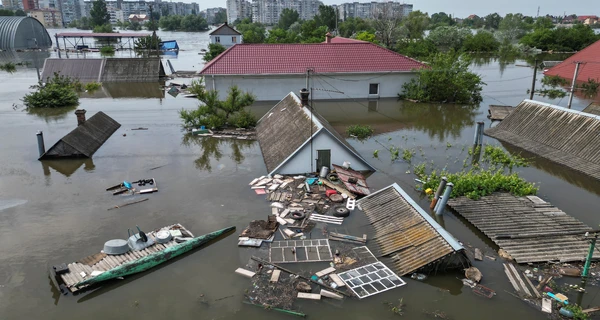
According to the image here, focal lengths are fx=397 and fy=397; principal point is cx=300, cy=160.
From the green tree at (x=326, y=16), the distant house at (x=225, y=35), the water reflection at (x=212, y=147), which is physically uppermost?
the green tree at (x=326, y=16)

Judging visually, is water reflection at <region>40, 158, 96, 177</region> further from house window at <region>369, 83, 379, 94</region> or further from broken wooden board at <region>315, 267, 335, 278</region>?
house window at <region>369, 83, 379, 94</region>

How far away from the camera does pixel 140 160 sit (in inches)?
800

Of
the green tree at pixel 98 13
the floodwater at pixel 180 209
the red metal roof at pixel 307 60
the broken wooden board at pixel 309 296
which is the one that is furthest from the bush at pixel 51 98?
the green tree at pixel 98 13

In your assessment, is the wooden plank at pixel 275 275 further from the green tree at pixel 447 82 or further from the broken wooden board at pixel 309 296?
the green tree at pixel 447 82

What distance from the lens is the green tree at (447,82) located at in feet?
107

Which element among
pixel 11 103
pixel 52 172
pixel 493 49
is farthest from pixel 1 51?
pixel 493 49

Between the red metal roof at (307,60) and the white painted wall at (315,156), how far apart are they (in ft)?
53.4

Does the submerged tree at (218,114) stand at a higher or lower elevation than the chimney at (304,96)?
lower

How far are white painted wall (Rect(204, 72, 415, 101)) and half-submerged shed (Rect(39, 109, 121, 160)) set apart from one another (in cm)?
999

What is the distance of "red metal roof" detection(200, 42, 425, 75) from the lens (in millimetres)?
32750

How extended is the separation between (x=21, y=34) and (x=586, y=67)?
86.7 m

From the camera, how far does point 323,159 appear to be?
18.2 m

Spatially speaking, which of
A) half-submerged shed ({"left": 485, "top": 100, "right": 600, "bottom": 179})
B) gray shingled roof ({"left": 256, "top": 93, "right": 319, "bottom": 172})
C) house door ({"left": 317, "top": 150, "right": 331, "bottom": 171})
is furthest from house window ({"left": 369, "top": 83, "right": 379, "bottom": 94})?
house door ({"left": 317, "top": 150, "right": 331, "bottom": 171})

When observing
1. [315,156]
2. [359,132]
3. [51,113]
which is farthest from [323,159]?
[51,113]
